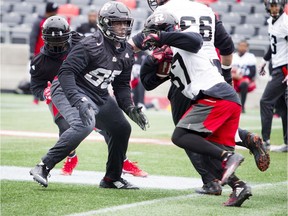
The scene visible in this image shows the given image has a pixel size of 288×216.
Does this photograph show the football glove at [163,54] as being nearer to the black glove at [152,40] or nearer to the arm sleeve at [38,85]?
the black glove at [152,40]

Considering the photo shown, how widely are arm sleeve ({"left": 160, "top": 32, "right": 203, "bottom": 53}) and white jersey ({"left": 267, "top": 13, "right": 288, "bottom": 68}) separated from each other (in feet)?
15.1

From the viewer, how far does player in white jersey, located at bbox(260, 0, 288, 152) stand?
11516mm

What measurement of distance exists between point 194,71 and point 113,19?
1041 millimetres

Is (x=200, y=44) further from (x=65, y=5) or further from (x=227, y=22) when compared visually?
(x=65, y=5)

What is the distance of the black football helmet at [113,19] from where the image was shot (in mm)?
7828

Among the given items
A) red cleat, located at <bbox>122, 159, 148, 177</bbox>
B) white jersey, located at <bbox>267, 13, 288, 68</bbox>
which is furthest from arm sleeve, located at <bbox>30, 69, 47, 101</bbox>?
white jersey, located at <bbox>267, 13, 288, 68</bbox>

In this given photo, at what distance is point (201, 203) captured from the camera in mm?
7289

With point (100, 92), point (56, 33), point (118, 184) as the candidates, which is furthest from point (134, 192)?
point (56, 33)

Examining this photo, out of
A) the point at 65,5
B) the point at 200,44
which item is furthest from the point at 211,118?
the point at 65,5

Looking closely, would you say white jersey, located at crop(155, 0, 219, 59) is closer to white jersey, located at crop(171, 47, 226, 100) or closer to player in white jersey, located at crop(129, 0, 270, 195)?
player in white jersey, located at crop(129, 0, 270, 195)

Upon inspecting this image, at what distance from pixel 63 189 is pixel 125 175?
146cm

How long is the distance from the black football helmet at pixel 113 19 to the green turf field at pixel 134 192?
4.73 feet

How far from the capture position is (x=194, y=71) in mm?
7246

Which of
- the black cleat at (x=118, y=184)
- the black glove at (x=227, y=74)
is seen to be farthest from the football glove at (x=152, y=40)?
the black cleat at (x=118, y=184)
